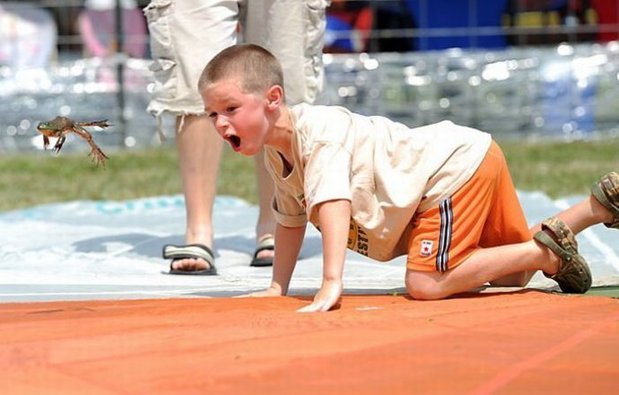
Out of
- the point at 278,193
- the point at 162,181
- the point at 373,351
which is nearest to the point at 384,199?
the point at 278,193

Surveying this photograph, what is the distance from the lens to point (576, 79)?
28.2 feet

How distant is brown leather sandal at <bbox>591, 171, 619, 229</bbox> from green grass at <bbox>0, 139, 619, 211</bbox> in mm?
2791

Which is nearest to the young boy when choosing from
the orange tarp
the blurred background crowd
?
the orange tarp

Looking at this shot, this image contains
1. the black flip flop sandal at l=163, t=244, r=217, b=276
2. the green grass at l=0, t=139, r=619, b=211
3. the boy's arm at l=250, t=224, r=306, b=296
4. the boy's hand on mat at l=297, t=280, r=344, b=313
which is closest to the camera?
the boy's hand on mat at l=297, t=280, r=344, b=313

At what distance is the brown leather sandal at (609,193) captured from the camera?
346 cm

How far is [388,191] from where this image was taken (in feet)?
10.6

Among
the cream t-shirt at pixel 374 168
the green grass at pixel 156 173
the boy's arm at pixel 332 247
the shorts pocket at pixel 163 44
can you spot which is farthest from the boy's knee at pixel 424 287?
the green grass at pixel 156 173

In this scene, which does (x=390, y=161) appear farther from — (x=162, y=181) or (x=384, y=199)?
(x=162, y=181)

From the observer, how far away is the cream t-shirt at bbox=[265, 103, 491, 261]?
3172 millimetres

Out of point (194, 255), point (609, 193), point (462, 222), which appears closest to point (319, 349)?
point (462, 222)

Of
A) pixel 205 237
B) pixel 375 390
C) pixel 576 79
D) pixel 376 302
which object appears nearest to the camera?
pixel 375 390

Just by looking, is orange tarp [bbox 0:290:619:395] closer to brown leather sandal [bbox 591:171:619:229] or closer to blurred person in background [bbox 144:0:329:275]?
brown leather sandal [bbox 591:171:619:229]

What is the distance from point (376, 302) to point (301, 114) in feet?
1.61

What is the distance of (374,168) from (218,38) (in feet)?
3.52
